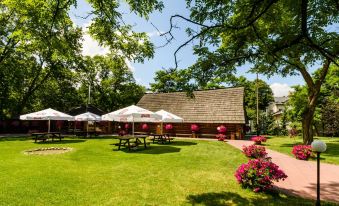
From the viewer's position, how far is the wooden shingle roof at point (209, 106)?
2748cm

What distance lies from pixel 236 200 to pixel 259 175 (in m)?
1.28

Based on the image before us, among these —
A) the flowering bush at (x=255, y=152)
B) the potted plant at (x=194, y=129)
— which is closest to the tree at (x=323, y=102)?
the potted plant at (x=194, y=129)

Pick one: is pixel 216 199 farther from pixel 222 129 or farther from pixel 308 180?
pixel 222 129

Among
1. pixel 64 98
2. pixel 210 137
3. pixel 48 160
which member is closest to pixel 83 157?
pixel 48 160

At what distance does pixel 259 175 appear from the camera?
780 cm

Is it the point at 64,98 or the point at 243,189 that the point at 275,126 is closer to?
the point at 64,98

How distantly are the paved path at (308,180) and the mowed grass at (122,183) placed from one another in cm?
101

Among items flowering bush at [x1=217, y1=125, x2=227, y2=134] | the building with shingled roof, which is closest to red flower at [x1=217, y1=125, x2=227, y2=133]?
flowering bush at [x1=217, y1=125, x2=227, y2=134]

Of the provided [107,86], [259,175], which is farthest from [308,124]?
[107,86]

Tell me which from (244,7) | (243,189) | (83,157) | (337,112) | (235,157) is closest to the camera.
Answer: (244,7)

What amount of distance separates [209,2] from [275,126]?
38.7 meters

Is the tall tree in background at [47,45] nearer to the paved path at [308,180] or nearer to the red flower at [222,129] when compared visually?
the paved path at [308,180]

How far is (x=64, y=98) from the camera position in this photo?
133 ft

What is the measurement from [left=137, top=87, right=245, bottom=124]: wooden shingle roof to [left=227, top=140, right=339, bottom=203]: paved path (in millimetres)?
13585
